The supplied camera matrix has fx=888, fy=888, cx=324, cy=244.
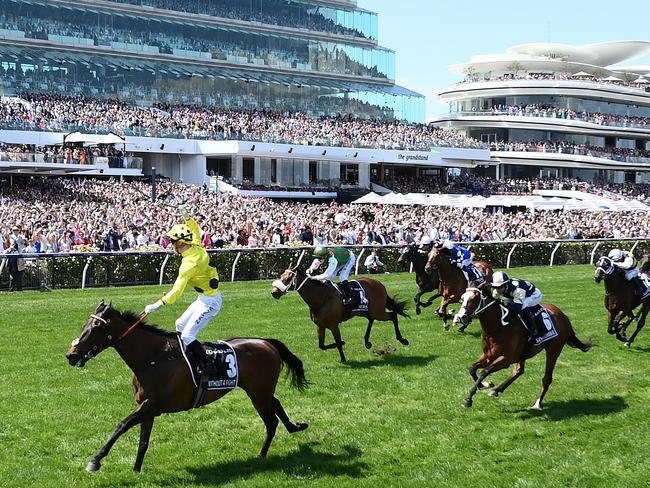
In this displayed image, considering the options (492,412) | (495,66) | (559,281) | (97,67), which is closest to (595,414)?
(492,412)

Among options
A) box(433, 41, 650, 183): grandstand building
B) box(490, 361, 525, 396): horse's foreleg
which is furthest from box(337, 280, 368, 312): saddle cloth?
box(433, 41, 650, 183): grandstand building

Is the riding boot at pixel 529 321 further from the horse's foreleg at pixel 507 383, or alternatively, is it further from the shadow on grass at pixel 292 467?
the shadow on grass at pixel 292 467

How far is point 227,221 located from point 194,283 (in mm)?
17874

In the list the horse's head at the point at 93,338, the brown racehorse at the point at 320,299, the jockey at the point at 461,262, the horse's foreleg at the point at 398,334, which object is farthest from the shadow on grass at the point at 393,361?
the horse's head at the point at 93,338

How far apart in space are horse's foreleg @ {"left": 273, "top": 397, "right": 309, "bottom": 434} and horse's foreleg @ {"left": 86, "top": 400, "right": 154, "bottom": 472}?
1175 millimetres

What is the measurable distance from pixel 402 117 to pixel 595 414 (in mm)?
51123

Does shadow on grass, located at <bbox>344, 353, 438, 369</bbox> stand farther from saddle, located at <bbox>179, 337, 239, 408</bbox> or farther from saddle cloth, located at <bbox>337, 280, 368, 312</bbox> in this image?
saddle, located at <bbox>179, 337, 239, 408</bbox>

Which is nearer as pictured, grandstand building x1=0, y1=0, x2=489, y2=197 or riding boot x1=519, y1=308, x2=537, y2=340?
riding boot x1=519, y1=308, x2=537, y2=340

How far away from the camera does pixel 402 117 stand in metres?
58.6

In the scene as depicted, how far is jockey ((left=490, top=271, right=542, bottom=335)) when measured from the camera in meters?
8.70

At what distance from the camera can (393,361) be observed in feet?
35.7

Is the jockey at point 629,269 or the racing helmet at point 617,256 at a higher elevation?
the racing helmet at point 617,256

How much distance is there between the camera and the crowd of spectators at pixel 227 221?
21.1 metres

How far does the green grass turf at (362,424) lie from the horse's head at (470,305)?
92 centimetres
